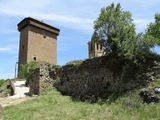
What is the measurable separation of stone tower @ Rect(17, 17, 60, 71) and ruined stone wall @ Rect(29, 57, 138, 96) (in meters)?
22.3

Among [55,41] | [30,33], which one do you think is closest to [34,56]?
[30,33]

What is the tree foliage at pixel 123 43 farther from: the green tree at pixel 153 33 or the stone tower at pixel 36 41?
the stone tower at pixel 36 41

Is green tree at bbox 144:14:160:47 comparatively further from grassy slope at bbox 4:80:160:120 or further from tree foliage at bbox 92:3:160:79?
grassy slope at bbox 4:80:160:120

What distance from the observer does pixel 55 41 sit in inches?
1699

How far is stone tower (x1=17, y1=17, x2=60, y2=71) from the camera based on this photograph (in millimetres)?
37247

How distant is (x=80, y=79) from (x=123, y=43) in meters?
4.47

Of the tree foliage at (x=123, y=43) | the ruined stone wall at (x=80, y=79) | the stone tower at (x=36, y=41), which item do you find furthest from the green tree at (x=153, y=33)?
the stone tower at (x=36, y=41)

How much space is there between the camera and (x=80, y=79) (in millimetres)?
13117

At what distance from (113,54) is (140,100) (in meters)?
3.67

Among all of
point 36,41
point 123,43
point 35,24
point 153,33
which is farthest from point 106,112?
point 35,24

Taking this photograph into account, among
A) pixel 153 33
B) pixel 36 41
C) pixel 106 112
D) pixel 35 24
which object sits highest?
pixel 35 24

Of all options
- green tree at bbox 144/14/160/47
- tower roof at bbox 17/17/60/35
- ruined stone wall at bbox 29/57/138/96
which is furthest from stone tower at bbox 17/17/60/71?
green tree at bbox 144/14/160/47

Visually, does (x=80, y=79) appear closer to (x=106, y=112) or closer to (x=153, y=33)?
(x=106, y=112)

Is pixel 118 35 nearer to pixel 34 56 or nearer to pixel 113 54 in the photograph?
pixel 113 54
